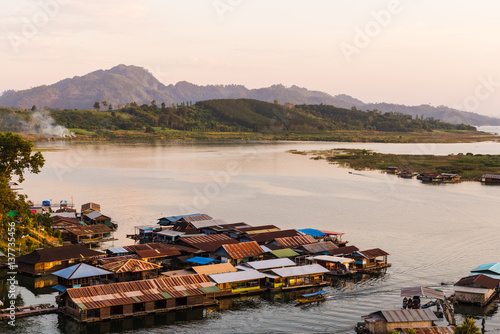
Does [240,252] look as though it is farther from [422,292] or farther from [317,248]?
[422,292]

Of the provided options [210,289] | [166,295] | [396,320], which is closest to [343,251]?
[210,289]

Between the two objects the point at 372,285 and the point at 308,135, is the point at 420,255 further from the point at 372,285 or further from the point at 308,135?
the point at 308,135

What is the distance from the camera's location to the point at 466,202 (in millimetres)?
55125

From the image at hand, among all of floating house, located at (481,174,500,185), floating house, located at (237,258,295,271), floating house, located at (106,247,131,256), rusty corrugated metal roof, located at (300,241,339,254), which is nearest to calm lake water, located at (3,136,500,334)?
floating house, located at (237,258,295,271)

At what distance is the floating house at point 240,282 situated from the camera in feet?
87.1

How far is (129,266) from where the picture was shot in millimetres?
28047

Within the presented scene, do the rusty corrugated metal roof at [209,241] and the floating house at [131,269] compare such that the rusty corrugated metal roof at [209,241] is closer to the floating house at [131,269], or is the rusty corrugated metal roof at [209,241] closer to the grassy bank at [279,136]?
the floating house at [131,269]

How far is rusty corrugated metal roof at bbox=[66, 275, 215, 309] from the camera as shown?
2309cm

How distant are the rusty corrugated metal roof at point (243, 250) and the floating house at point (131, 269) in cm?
456

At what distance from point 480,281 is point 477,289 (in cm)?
71

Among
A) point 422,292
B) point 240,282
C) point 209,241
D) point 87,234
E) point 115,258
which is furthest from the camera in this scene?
point 87,234

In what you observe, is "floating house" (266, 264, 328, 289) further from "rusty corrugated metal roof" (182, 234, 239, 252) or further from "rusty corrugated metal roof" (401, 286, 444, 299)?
"rusty corrugated metal roof" (182, 234, 239, 252)

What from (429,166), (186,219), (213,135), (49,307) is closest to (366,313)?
(49,307)

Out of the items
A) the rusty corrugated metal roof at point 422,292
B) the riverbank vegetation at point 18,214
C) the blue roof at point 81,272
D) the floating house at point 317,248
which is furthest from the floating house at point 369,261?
the riverbank vegetation at point 18,214
